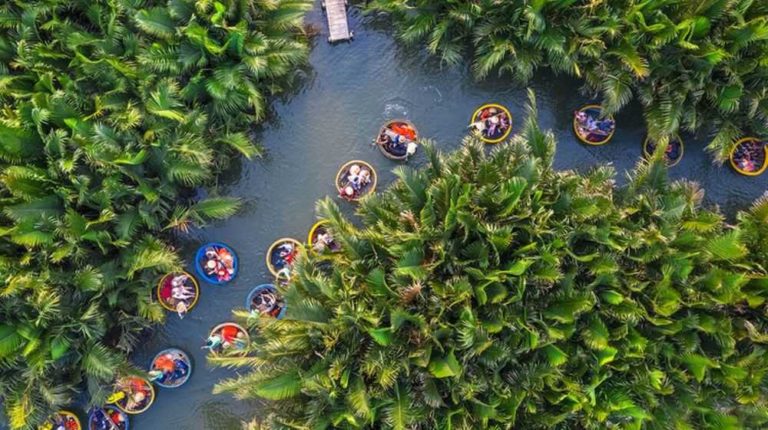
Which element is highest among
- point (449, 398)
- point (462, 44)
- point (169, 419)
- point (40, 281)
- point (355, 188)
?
point (462, 44)

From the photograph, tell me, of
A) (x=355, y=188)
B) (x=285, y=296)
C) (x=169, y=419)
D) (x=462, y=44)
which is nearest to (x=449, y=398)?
(x=285, y=296)

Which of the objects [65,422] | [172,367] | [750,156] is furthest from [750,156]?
[65,422]

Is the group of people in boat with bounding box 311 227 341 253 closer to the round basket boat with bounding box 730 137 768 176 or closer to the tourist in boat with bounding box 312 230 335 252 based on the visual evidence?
the tourist in boat with bounding box 312 230 335 252

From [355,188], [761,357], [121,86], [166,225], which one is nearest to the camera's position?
[761,357]

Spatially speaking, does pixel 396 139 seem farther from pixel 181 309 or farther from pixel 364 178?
pixel 181 309

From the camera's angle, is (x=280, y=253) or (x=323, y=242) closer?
(x=323, y=242)

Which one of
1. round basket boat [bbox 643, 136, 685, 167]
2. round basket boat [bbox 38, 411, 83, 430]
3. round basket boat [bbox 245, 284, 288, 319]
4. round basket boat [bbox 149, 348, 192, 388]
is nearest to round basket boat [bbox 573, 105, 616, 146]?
round basket boat [bbox 643, 136, 685, 167]

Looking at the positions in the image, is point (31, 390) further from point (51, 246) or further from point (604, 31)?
point (604, 31)
